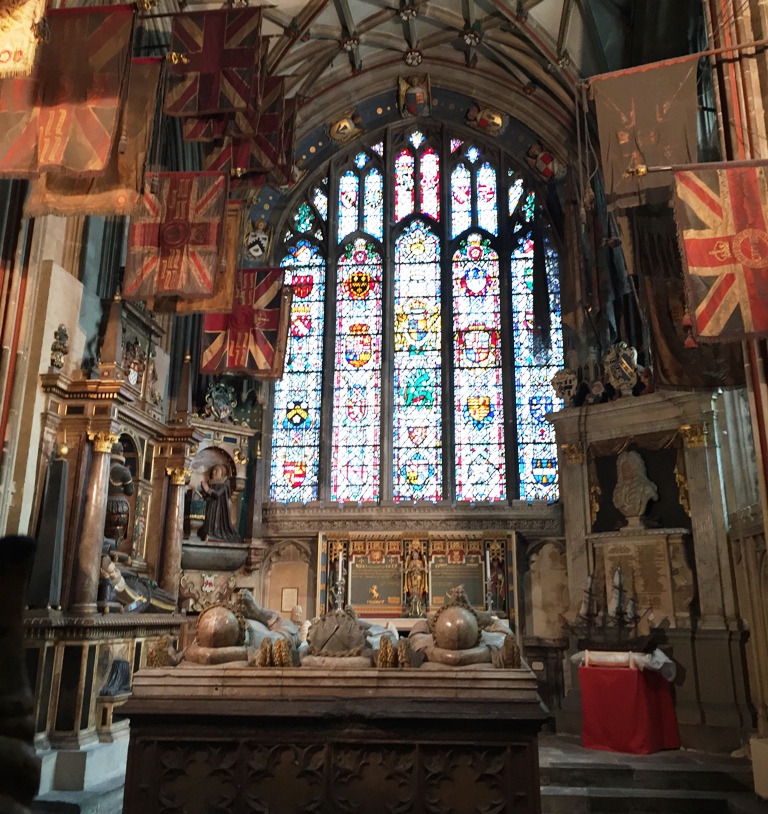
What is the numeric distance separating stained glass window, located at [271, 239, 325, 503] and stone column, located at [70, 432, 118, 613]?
19.2ft

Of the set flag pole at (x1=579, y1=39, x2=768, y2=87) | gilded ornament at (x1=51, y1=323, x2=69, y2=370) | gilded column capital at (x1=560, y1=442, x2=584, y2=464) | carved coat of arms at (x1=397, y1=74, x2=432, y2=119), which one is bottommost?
gilded column capital at (x1=560, y1=442, x2=584, y2=464)

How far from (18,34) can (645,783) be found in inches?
354

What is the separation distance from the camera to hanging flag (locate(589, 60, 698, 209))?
645cm

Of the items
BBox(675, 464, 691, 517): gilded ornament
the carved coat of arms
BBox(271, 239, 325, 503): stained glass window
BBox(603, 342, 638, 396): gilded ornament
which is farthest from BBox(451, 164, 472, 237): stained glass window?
BBox(675, 464, 691, 517): gilded ornament

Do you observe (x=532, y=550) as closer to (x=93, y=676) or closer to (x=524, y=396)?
(x=524, y=396)

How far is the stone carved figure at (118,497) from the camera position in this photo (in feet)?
30.6

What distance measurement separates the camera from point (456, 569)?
43.9ft

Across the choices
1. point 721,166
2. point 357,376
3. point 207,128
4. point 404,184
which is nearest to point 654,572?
point 357,376

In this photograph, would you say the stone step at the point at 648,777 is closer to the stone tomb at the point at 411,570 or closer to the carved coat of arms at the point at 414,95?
the stone tomb at the point at 411,570

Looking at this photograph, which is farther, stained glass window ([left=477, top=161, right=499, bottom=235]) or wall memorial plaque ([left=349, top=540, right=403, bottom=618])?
stained glass window ([left=477, top=161, right=499, bottom=235])

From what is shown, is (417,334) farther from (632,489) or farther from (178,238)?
(178,238)

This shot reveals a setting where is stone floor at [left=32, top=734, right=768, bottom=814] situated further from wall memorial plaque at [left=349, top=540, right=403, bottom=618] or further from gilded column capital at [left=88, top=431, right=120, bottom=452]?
wall memorial plaque at [left=349, top=540, right=403, bottom=618]

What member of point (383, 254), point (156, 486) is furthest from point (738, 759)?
point (383, 254)

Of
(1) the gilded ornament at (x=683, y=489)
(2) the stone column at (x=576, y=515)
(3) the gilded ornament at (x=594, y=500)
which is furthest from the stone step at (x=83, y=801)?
(1) the gilded ornament at (x=683, y=489)
